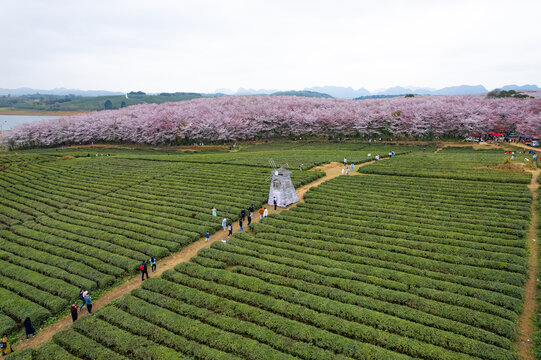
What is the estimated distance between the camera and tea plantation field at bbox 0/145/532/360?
48.5 ft

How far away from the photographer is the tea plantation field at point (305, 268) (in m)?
14.8

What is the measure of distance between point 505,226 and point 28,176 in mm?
64396

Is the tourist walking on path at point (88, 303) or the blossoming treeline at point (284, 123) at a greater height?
the blossoming treeline at point (284, 123)

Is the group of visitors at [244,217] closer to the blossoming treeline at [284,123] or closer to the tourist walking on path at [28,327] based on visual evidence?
the tourist walking on path at [28,327]

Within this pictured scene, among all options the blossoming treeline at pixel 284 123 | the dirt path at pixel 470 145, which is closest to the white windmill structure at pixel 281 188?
the dirt path at pixel 470 145

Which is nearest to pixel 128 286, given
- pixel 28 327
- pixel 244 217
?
pixel 28 327

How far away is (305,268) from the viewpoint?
68.1 ft

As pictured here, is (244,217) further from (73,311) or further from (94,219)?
(73,311)

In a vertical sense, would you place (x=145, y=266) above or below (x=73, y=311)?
above

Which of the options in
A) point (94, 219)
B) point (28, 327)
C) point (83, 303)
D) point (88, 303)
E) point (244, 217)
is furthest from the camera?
point (94, 219)

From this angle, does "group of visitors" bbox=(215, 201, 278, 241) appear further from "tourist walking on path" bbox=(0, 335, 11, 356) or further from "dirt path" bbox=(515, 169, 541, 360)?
"dirt path" bbox=(515, 169, 541, 360)

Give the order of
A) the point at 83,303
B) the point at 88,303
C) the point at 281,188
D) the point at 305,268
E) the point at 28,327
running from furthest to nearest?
the point at 281,188, the point at 305,268, the point at 83,303, the point at 88,303, the point at 28,327

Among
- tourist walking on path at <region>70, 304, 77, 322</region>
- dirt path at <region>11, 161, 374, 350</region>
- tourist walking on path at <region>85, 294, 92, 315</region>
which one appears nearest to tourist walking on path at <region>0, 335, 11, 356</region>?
dirt path at <region>11, 161, 374, 350</region>

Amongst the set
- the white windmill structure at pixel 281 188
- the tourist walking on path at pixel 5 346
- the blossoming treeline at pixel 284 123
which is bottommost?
the tourist walking on path at pixel 5 346
